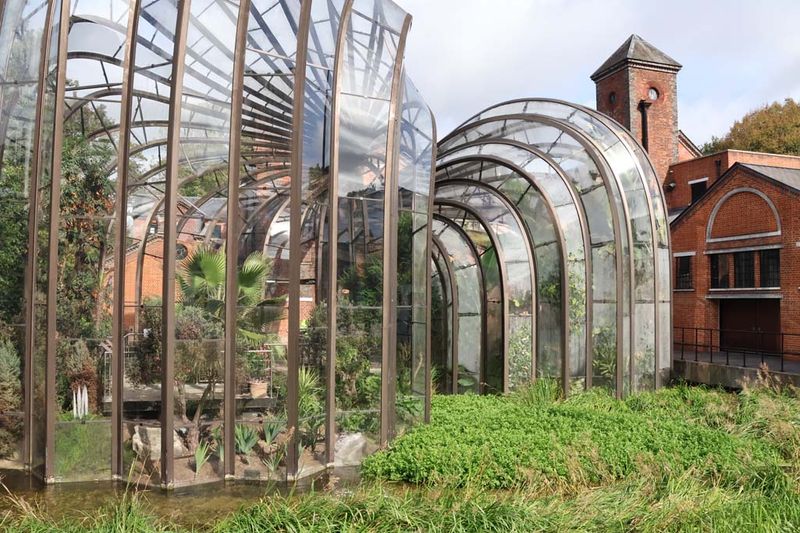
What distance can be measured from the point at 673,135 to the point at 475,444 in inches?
950

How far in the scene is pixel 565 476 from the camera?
8.23 m

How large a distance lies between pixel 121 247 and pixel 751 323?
17.6 metres

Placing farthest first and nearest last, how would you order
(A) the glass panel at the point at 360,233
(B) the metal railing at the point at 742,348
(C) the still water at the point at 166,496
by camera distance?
(B) the metal railing at the point at 742,348 → (A) the glass panel at the point at 360,233 → (C) the still water at the point at 166,496

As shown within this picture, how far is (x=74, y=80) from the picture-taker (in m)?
8.49

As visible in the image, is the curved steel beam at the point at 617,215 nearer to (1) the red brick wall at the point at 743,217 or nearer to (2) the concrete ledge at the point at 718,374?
(2) the concrete ledge at the point at 718,374

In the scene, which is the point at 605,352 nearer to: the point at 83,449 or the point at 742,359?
the point at 742,359

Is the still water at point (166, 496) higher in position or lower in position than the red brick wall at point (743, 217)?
lower

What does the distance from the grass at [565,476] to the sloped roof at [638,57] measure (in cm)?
1939

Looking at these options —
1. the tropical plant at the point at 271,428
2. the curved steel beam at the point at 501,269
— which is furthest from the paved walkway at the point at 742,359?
the tropical plant at the point at 271,428

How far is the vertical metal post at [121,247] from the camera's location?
832 cm

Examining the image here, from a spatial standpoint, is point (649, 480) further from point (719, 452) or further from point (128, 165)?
point (128, 165)

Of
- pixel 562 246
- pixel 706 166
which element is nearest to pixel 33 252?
pixel 562 246

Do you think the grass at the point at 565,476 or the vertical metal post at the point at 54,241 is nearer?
the grass at the point at 565,476

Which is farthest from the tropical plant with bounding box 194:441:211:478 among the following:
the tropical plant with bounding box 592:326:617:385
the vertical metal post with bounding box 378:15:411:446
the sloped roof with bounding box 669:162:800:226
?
the sloped roof with bounding box 669:162:800:226
